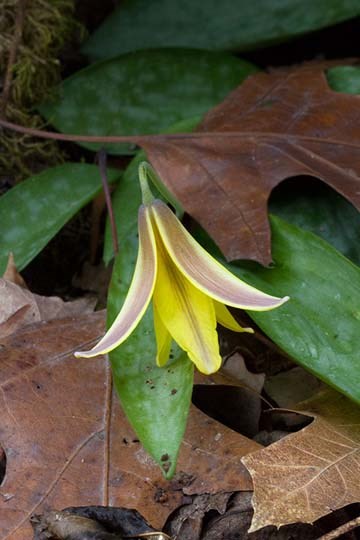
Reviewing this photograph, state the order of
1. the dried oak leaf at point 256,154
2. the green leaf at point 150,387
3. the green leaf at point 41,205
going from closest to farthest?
the green leaf at point 150,387
the dried oak leaf at point 256,154
the green leaf at point 41,205

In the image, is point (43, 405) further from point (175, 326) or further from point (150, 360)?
point (175, 326)

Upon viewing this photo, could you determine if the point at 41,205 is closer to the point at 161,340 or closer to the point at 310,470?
the point at 161,340

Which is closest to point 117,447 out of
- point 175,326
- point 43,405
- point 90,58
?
point 43,405

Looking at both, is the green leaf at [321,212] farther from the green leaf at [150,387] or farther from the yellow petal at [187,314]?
the yellow petal at [187,314]

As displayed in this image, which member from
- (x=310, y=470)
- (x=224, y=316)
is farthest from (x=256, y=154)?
(x=310, y=470)

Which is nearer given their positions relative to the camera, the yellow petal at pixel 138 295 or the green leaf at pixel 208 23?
the yellow petal at pixel 138 295

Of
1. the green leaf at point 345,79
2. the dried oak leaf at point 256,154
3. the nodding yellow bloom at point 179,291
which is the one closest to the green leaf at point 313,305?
the dried oak leaf at point 256,154
